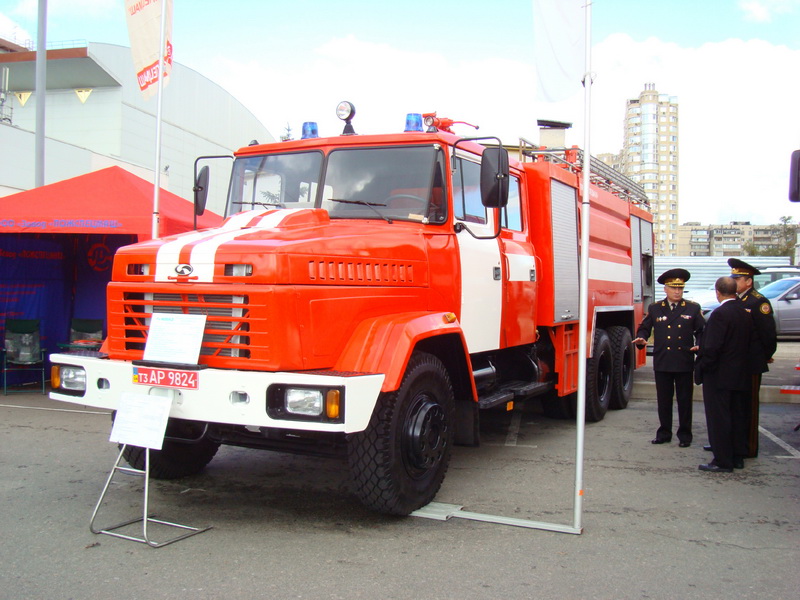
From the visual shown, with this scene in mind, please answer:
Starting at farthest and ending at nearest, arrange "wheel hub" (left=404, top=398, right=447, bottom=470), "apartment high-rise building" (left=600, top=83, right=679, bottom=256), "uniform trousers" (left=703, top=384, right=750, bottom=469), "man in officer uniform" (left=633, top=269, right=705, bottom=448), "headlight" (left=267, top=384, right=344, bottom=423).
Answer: "apartment high-rise building" (left=600, top=83, right=679, bottom=256) < "man in officer uniform" (left=633, top=269, right=705, bottom=448) < "uniform trousers" (left=703, top=384, right=750, bottom=469) < "wheel hub" (left=404, top=398, right=447, bottom=470) < "headlight" (left=267, top=384, right=344, bottom=423)

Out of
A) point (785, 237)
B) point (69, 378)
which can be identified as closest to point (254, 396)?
point (69, 378)

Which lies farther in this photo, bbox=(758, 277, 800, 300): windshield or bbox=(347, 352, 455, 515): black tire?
bbox=(758, 277, 800, 300): windshield

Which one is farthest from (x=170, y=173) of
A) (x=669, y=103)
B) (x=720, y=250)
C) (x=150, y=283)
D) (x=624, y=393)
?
(x=720, y=250)

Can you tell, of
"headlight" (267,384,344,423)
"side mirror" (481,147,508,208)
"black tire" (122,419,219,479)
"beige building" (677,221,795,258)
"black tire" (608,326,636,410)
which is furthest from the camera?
"beige building" (677,221,795,258)

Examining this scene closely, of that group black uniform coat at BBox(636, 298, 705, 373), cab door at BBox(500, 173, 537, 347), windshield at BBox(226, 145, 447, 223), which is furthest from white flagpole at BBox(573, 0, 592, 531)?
black uniform coat at BBox(636, 298, 705, 373)

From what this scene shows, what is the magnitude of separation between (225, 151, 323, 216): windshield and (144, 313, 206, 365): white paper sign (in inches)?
57.6

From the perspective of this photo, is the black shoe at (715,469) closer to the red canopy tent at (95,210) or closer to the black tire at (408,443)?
the black tire at (408,443)

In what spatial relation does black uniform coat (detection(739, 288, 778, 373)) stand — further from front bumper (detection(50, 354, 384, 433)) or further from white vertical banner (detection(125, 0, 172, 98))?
white vertical banner (detection(125, 0, 172, 98))

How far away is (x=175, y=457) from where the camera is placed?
5.54 metres

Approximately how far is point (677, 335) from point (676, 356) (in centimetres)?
21

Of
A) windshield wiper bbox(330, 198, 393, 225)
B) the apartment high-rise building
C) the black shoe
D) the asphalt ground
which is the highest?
the apartment high-rise building

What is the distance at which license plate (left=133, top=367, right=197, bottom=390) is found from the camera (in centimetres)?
421

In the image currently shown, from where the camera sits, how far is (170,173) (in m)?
31.0

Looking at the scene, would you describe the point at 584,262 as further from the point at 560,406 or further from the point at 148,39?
the point at 148,39
